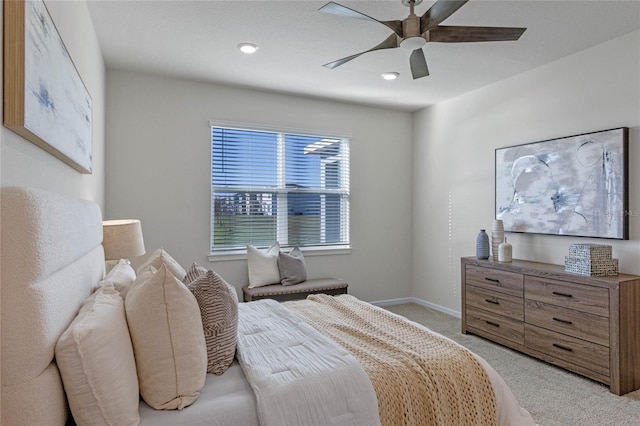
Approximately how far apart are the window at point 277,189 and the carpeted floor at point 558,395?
2.28 metres

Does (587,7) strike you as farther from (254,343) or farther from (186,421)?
(186,421)

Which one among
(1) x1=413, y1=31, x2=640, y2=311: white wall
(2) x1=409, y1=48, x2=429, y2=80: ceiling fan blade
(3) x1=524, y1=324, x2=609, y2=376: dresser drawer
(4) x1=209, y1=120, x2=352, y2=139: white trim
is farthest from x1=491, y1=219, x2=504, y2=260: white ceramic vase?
(4) x1=209, y1=120, x2=352, y2=139: white trim

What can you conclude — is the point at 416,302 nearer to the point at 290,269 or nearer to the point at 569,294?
A: the point at 290,269

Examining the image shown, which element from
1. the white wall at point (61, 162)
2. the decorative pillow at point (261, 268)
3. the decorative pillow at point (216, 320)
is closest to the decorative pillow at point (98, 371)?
the decorative pillow at point (216, 320)

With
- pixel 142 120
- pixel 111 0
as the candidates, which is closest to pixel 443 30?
pixel 111 0

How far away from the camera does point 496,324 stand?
3.62m

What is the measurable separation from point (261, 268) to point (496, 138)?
2.97 m

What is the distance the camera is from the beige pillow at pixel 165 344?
1.35 meters

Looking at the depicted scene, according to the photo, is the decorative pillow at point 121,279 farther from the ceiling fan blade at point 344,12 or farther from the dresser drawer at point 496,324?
the dresser drawer at point 496,324

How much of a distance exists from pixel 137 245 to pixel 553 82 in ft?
13.0

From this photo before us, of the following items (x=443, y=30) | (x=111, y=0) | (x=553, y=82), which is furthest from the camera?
(x=553, y=82)

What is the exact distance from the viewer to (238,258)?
14.1ft

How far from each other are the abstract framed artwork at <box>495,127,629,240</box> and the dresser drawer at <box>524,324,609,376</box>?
0.90m

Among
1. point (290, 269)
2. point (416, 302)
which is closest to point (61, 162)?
point (290, 269)
